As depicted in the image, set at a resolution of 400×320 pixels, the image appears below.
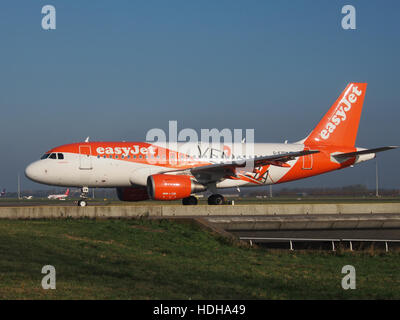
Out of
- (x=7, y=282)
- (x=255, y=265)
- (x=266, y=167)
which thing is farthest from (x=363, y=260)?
(x=266, y=167)

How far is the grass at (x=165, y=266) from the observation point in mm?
10484

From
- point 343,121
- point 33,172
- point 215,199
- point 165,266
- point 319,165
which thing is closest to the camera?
point 165,266

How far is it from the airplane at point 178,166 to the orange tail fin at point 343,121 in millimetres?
251

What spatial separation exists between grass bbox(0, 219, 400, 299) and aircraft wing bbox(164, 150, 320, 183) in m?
10.3

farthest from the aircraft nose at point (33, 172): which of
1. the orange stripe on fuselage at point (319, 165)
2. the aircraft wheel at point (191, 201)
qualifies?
the orange stripe on fuselage at point (319, 165)

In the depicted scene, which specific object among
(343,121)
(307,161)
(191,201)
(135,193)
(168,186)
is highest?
(343,121)

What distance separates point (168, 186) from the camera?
2805cm

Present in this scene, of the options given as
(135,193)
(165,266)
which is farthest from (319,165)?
(165,266)

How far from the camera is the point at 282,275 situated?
1285 cm

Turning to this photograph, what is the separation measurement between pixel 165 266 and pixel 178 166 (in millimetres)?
18116

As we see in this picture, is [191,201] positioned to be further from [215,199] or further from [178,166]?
[178,166]

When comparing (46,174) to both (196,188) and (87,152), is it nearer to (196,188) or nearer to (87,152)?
(87,152)

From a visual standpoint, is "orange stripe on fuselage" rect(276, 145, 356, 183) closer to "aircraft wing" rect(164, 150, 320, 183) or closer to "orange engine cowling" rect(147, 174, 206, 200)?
"aircraft wing" rect(164, 150, 320, 183)

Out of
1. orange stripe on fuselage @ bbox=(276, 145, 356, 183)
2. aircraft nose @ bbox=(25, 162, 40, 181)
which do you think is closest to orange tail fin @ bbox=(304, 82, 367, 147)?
orange stripe on fuselage @ bbox=(276, 145, 356, 183)
